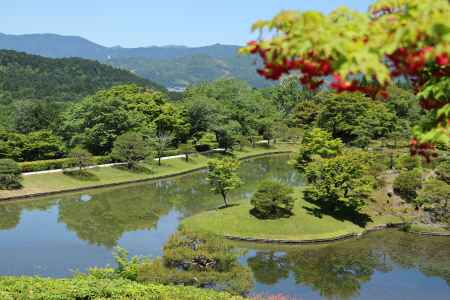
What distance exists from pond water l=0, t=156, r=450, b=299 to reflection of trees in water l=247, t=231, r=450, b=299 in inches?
1.9

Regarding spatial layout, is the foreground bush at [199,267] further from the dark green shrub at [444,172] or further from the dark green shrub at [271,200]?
the dark green shrub at [444,172]

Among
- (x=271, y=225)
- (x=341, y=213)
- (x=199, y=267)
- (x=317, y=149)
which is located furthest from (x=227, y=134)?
(x=199, y=267)

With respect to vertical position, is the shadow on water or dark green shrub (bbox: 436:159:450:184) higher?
dark green shrub (bbox: 436:159:450:184)

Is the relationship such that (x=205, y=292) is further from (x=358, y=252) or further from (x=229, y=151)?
(x=229, y=151)

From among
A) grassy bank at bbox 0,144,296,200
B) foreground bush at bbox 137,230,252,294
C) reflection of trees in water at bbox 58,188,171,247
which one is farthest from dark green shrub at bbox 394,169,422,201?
grassy bank at bbox 0,144,296,200

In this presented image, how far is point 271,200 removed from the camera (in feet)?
105

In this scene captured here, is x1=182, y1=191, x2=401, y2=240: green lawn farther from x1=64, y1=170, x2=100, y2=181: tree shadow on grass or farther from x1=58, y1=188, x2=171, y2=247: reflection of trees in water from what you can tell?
x1=64, y1=170, x2=100, y2=181: tree shadow on grass

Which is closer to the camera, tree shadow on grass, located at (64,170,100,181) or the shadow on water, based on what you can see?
the shadow on water

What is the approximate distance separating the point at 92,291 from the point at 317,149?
2698 centimetres

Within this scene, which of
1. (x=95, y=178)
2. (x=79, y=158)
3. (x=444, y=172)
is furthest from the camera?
(x=95, y=178)

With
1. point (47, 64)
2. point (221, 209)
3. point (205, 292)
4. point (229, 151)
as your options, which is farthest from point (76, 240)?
point (47, 64)

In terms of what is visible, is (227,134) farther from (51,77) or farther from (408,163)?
(51,77)

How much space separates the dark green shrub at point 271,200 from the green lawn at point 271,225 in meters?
0.52

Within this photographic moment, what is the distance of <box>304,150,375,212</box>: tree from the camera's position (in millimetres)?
33562
